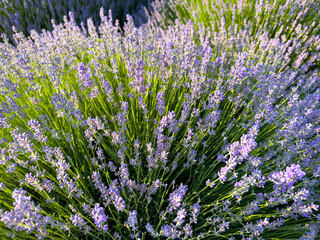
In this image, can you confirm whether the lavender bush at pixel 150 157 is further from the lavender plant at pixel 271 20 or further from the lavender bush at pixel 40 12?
the lavender bush at pixel 40 12

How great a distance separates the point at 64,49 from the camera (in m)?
2.42

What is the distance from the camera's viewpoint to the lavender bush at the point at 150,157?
1.20 meters

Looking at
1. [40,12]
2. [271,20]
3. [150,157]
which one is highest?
[40,12]

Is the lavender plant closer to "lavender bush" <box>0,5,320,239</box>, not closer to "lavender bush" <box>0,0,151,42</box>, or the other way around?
"lavender bush" <box>0,5,320,239</box>

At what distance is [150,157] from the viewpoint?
4.47 feet

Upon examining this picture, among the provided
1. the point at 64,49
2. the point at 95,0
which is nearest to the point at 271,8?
the point at 64,49

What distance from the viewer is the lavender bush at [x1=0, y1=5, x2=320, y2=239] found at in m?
1.20

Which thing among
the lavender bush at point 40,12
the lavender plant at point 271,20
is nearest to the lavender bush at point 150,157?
the lavender plant at point 271,20

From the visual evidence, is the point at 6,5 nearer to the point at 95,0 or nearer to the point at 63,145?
the point at 95,0

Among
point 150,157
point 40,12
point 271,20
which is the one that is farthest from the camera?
point 40,12

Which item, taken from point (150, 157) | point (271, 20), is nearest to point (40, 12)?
point (271, 20)

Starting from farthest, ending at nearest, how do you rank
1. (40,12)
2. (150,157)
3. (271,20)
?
(40,12) → (271,20) → (150,157)

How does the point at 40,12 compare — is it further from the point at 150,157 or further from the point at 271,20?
the point at 150,157

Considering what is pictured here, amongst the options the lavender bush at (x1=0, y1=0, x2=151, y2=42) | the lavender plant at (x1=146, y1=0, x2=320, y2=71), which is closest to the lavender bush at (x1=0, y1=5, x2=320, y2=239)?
the lavender plant at (x1=146, y1=0, x2=320, y2=71)
